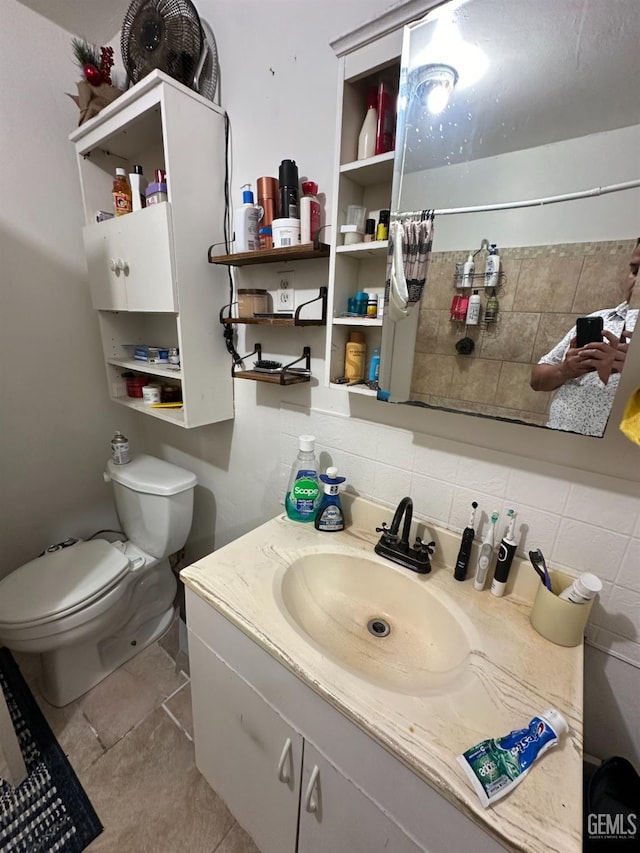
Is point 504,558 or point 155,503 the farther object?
point 155,503

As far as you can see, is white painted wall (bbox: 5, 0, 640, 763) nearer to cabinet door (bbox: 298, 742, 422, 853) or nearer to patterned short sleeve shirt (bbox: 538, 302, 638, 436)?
patterned short sleeve shirt (bbox: 538, 302, 638, 436)

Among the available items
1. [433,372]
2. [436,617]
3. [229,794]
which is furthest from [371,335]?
[229,794]

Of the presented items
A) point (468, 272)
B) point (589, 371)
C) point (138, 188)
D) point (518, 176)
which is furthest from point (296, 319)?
point (138, 188)

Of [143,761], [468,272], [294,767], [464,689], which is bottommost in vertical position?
[143,761]

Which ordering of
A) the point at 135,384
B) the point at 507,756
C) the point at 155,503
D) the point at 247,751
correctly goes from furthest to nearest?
the point at 135,384 < the point at 155,503 < the point at 247,751 < the point at 507,756

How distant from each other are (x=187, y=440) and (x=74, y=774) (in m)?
1.09

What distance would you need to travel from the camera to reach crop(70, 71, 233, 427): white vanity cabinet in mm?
920

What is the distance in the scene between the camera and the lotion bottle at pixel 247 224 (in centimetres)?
89

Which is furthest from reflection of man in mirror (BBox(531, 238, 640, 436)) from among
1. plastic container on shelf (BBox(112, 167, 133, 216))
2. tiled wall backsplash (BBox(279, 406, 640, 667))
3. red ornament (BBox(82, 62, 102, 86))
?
red ornament (BBox(82, 62, 102, 86))

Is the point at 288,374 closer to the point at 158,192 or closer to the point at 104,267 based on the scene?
the point at 158,192

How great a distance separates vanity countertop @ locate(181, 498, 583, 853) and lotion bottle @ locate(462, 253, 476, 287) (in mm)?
554

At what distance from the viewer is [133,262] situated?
108 centimetres

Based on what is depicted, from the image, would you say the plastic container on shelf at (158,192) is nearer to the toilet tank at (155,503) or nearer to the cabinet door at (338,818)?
the toilet tank at (155,503)

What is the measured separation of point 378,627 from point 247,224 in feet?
3.42
